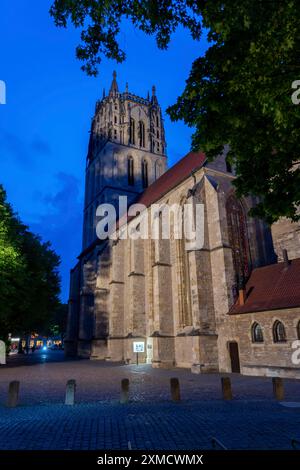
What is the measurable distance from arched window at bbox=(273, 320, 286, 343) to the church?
5 centimetres

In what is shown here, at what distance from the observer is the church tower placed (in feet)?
143

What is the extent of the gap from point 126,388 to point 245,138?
25.2ft

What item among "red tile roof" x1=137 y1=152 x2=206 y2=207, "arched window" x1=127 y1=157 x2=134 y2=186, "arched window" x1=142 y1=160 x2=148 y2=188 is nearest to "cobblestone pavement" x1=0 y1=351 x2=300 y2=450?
"red tile roof" x1=137 y1=152 x2=206 y2=207

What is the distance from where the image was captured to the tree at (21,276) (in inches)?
766

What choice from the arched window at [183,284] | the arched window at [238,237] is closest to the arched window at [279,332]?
the arched window at [238,237]

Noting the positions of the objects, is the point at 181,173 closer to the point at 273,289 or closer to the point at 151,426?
the point at 273,289

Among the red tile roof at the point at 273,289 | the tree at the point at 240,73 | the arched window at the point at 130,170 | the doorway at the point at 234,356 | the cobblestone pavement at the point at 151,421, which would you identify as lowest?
the cobblestone pavement at the point at 151,421

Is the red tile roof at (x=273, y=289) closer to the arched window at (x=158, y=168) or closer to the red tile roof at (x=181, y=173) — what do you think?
the red tile roof at (x=181, y=173)

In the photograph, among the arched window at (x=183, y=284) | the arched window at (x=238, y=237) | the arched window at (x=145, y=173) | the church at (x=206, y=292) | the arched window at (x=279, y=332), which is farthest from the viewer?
the arched window at (x=145, y=173)

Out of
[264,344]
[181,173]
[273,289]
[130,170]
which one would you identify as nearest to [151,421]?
[264,344]

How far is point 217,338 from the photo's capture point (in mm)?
18500

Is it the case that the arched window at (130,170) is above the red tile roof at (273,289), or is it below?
above

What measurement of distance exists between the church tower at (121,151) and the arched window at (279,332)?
29615mm
